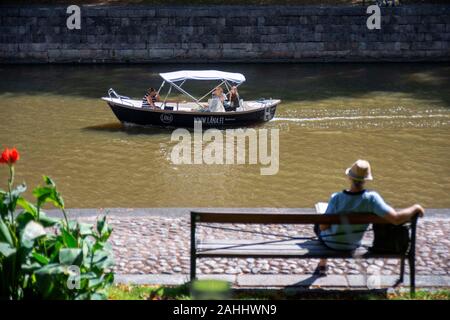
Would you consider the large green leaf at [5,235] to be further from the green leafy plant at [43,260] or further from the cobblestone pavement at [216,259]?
the cobblestone pavement at [216,259]

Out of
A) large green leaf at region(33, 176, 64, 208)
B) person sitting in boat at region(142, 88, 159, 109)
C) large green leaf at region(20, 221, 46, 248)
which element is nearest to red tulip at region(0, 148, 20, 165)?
large green leaf at region(33, 176, 64, 208)

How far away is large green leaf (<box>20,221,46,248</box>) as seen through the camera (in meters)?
5.58

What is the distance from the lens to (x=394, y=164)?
14836 millimetres

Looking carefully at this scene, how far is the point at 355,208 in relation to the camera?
268 inches

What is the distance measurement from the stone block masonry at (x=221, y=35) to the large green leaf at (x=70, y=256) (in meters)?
21.2

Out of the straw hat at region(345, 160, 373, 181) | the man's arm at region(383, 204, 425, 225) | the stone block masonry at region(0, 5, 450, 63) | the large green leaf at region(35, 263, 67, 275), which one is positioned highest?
the stone block masonry at region(0, 5, 450, 63)

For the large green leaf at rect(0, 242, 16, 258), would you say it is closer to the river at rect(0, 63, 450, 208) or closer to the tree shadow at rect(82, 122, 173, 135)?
the river at rect(0, 63, 450, 208)

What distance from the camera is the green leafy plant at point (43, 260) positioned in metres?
5.53

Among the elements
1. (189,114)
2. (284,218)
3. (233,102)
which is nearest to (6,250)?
(284,218)

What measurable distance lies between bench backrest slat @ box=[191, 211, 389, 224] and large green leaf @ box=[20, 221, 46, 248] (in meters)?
1.47
